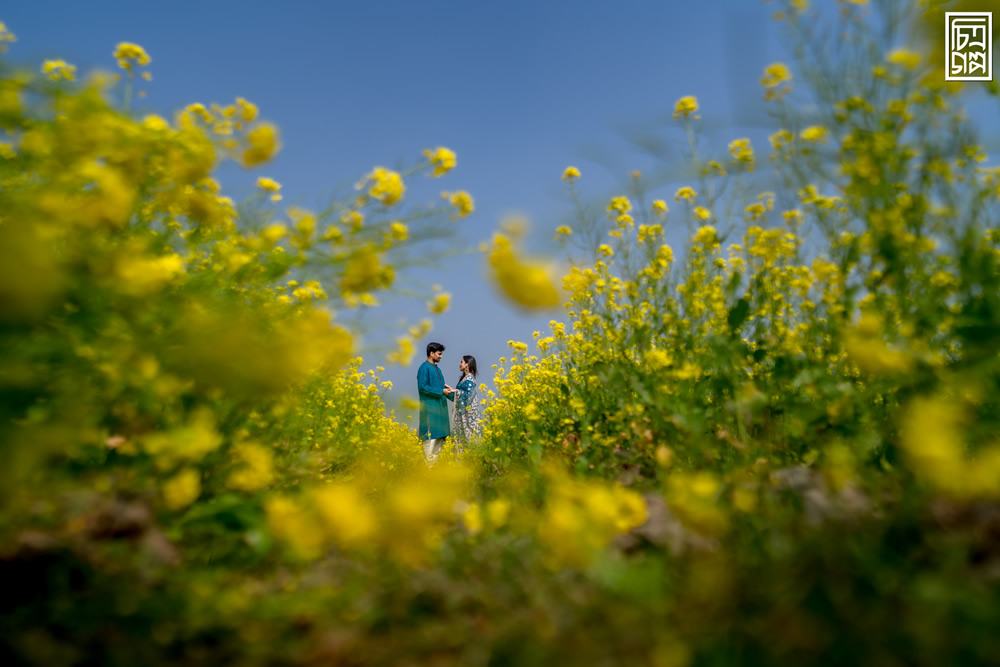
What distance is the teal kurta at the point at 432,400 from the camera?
22.7 feet

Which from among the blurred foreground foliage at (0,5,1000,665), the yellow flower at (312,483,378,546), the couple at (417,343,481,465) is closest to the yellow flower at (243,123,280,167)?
the blurred foreground foliage at (0,5,1000,665)

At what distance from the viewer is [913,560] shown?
1065 mm

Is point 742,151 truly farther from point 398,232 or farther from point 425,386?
point 425,386

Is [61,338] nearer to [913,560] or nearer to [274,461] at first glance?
Result: [274,461]

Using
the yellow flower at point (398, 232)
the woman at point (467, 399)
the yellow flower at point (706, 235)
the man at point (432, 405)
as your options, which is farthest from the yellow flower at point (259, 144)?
the woman at point (467, 399)

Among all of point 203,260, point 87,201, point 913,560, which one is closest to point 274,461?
point 203,260

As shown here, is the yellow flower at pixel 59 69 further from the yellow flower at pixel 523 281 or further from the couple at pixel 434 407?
the couple at pixel 434 407

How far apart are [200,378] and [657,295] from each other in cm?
209

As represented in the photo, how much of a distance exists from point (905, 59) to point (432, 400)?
595cm

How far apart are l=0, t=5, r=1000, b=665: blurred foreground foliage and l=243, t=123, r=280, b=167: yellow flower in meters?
0.01

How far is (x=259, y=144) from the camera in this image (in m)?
1.82

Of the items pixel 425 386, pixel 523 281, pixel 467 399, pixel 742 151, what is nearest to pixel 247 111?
pixel 523 281

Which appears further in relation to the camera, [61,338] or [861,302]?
[861,302]

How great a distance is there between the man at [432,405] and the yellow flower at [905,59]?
5.54 metres
